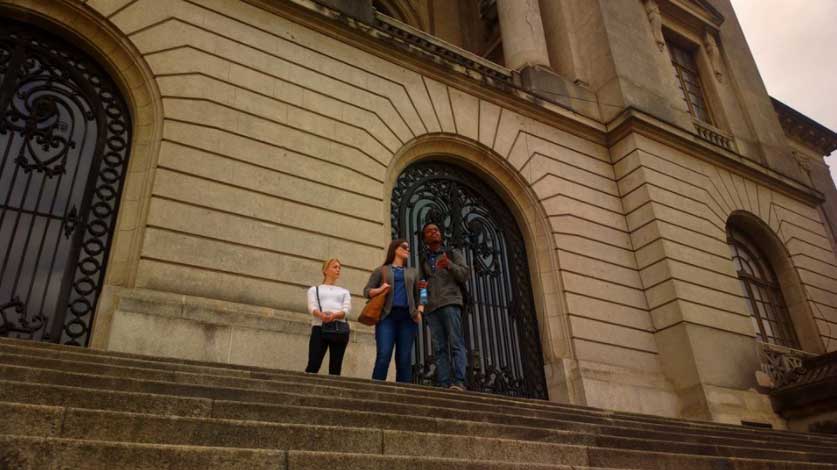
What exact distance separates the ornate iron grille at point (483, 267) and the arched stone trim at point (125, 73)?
3.89 metres

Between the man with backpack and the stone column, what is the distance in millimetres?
7655

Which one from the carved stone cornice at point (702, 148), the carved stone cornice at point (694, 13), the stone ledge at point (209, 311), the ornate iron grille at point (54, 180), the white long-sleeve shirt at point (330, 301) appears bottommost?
the white long-sleeve shirt at point (330, 301)

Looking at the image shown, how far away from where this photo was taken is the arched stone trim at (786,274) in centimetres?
1396

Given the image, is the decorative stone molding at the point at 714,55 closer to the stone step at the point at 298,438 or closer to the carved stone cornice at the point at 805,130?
the carved stone cornice at the point at 805,130

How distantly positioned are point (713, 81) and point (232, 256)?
1409 centimetres

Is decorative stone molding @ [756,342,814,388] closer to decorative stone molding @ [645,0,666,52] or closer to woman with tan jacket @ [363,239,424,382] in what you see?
decorative stone molding @ [645,0,666,52]

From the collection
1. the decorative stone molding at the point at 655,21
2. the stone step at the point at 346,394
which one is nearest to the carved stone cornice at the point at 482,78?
the decorative stone molding at the point at 655,21

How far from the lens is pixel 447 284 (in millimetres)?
7090

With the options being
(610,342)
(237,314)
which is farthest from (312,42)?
(610,342)

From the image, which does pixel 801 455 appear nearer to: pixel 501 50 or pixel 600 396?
pixel 600 396

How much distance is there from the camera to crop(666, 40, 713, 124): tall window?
53.4ft

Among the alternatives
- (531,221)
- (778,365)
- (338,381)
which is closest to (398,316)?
(338,381)

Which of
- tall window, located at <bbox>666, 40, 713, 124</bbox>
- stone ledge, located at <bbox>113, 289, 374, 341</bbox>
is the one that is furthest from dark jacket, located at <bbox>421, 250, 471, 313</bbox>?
tall window, located at <bbox>666, 40, 713, 124</bbox>

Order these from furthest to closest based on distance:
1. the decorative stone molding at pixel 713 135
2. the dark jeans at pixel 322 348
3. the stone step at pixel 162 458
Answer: the decorative stone molding at pixel 713 135 < the dark jeans at pixel 322 348 < the stone step at pixel 162 458
